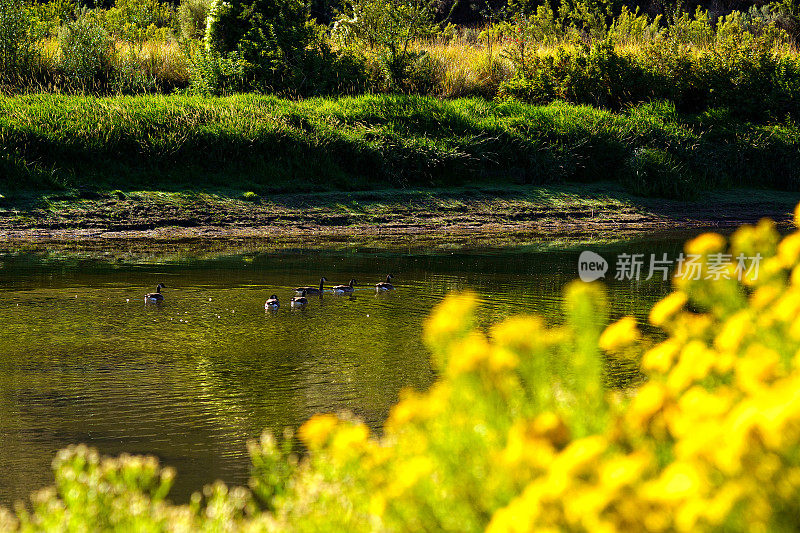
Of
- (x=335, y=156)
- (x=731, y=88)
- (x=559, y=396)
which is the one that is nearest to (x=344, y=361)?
(x=559, y=396)

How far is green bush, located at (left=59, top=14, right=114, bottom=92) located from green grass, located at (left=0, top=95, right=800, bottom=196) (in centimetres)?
171

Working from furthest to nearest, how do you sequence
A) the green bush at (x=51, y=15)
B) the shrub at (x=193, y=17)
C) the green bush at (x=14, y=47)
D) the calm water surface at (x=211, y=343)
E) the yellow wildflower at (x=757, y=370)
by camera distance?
the shrub at (x=193, y=17) → the green bush at (x=51, y=15) → the green bush at (x=14, y=47) → the calm water surface at (x=211, y=343) → the yellow wildflower at (x=757, y=370)

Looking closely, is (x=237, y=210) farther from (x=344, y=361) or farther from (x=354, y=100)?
(x=344, y=361)

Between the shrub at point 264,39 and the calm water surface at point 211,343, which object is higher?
the shrub at point 264,39

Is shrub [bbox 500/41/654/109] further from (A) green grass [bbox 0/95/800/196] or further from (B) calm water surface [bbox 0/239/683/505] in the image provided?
(B) calm water surface [bbox 0/239/683/505]

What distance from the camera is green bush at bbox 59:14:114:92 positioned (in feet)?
64.6

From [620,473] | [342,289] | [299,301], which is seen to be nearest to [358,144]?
[342,289]

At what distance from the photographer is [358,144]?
18.1m

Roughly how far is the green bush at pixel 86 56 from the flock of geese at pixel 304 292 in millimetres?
9863

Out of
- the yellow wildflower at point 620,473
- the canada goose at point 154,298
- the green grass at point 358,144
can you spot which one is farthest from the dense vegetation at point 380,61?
the yellow wildflower at point 620,473

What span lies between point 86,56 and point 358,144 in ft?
20.7

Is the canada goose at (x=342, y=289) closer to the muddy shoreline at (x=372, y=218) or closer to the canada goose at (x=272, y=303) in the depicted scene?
the canada goose at (x=272, y=303)

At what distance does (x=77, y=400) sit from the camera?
6715mm

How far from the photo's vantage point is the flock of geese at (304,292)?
404 inches
